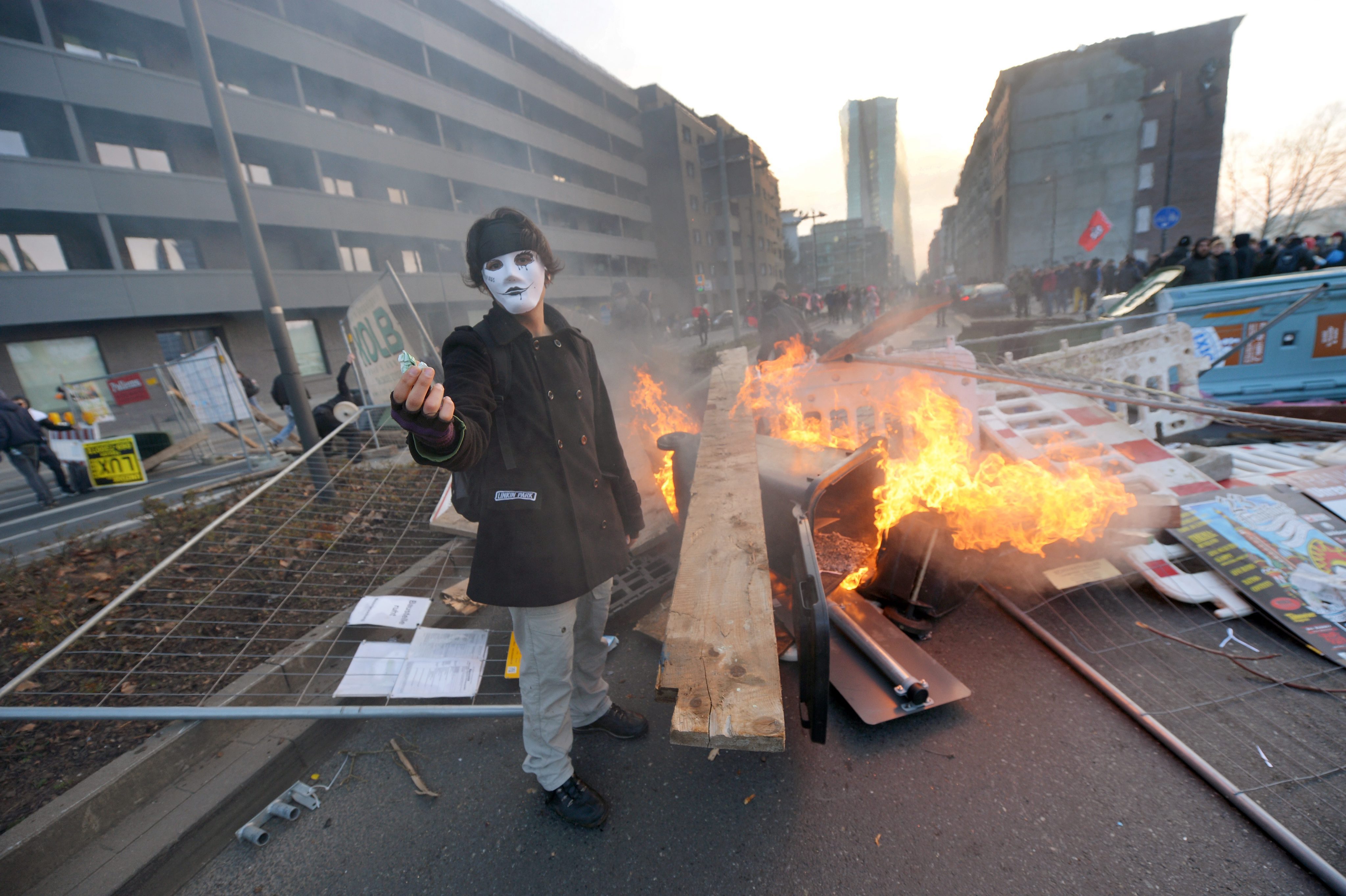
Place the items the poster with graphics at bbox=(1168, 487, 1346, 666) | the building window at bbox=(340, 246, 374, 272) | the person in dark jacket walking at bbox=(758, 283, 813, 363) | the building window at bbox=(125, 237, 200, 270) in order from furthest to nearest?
the building window at bbox=(340, 246, 374, 272)
the building window at bbox=(125, 237, 200, 270)
the person in dark jacket walking at bbox=(758, 283, 813, 363)
the poster with graphics at bbox=(1168, 487, 1346, 666)

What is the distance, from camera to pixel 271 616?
10.9ft

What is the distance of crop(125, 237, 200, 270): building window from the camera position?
57.0ft

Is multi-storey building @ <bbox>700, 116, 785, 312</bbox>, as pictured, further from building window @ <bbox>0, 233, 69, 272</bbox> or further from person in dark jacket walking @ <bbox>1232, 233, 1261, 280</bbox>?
building window @ <bbox>0, 233, 69, 272</bbox>

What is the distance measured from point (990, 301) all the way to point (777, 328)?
19.1 metres

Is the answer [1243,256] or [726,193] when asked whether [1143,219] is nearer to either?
[1243,256]

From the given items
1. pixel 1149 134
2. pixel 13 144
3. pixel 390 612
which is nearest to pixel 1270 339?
pixel 390 612

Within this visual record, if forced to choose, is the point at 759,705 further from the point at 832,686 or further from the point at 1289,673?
the point at 1289,673

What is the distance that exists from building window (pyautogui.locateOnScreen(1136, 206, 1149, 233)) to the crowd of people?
786 inches

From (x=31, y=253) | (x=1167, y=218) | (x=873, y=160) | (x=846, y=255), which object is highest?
(x=873, y=160)

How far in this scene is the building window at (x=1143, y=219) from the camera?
34.6 m

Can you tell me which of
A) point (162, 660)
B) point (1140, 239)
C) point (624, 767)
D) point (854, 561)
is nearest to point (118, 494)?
point (162, 660)

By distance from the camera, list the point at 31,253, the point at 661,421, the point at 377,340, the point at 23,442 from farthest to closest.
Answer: the point at 31,253
the point at 23,442
the point at 661,421
the point at 377,340

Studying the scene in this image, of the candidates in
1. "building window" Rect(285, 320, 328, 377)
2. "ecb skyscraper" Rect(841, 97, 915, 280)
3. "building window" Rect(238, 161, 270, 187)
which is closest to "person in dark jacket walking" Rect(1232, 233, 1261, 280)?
"building window" Rect(238, 161, 270, 187)

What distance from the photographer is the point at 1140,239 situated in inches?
1382
